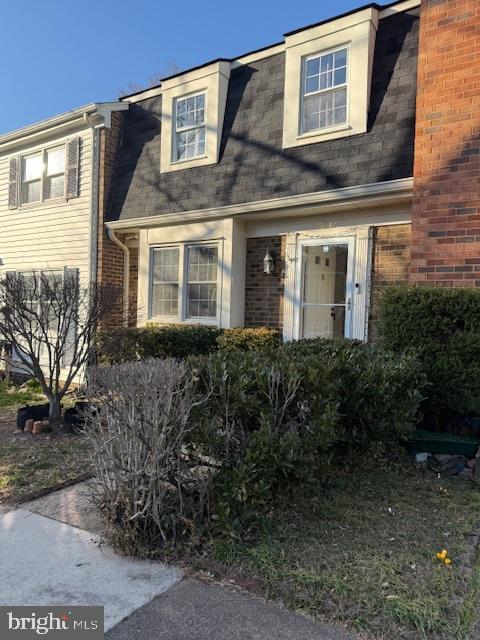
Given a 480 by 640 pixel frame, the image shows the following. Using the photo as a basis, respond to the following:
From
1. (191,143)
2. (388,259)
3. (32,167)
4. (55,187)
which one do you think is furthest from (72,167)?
(388,259)

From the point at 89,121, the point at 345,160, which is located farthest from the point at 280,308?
the point at 89,121

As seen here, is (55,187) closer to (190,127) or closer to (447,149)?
(190,127)

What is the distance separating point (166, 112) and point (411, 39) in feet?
14.8

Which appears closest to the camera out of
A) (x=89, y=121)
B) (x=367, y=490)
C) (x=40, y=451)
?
(x=367, y=490)

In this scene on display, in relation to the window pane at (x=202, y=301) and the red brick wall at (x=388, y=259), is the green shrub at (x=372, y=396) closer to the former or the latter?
the red brick wall at (x=388, y=259)

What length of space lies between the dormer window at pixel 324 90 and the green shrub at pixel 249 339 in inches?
125

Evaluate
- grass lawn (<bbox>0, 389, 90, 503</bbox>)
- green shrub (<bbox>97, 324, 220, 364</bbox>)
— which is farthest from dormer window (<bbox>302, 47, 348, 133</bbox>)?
grass lawn (<bbox>0, 389, 90, 503</bbox>)

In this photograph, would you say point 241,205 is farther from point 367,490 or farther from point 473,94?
point 367,490

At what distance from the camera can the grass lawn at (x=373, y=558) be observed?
235cm

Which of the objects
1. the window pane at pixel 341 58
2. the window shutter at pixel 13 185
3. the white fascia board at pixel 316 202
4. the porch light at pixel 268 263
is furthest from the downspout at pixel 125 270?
the window pane at pixel 341 58

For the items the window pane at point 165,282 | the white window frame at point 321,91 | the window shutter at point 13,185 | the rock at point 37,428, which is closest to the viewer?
the rock at point 37,428

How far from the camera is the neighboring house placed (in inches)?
385

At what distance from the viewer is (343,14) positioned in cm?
687

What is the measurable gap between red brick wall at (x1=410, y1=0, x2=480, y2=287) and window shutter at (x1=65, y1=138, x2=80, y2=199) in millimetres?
7131
